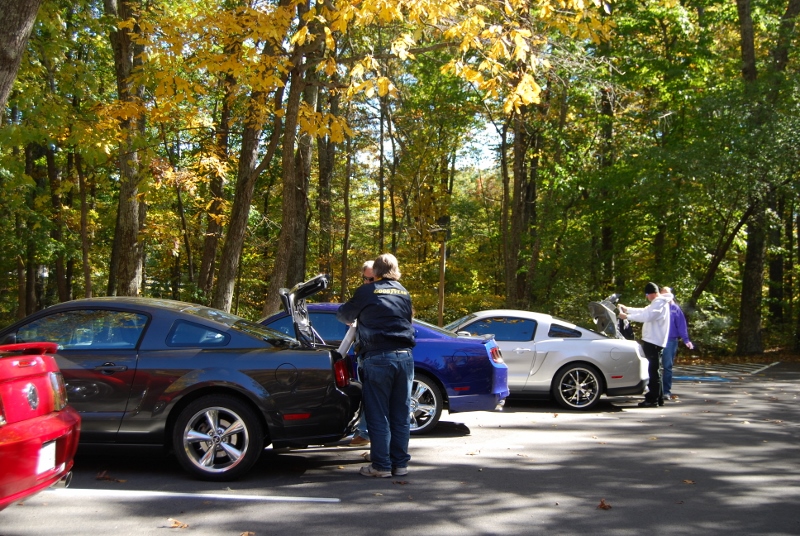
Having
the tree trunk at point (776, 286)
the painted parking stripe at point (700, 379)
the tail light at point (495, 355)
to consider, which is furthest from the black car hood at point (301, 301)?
the tree trunk at point (776, 286)

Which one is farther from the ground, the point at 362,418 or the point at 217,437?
the point at 362,418

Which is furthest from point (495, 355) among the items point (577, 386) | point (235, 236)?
point (235, 236)

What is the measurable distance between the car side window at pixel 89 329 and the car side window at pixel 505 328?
5814 millimetres

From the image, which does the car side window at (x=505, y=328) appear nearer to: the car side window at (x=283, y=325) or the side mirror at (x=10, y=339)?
the car side window at (x=283, y=325)

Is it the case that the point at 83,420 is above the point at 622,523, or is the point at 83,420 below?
above

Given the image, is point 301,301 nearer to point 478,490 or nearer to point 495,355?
point 478,490

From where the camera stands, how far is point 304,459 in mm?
7559

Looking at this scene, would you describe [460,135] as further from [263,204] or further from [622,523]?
[622,523]

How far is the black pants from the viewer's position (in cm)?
1155

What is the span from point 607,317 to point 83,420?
27.1ft

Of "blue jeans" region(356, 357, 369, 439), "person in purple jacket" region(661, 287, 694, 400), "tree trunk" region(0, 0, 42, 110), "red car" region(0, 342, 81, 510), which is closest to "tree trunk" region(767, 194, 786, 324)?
"person in purple jacket" region(661, 287, 694, 400)

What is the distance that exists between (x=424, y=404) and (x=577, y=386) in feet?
11.5

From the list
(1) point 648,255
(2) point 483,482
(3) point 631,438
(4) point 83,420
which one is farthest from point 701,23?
(4) point 83,420

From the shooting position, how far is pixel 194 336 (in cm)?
661
